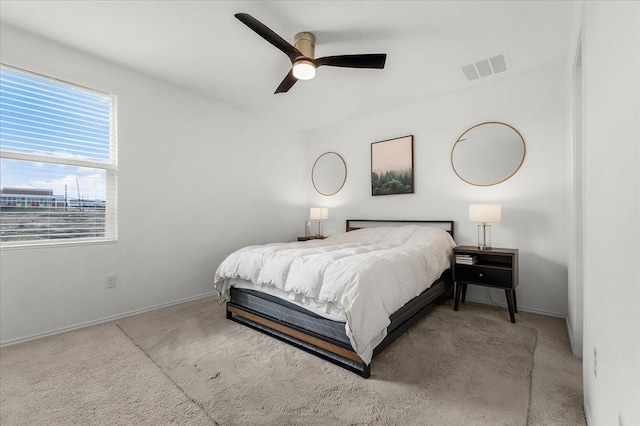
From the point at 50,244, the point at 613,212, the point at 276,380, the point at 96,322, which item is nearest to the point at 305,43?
the point at 613,212

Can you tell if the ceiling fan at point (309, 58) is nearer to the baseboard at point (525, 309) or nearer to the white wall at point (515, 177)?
the white wall at point (515, 177)

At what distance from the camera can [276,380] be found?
189cm

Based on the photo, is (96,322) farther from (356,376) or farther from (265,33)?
(265,33)

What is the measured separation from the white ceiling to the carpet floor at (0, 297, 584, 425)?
8.59 ft

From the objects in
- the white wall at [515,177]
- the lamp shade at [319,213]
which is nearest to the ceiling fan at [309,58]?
the white wall at [515,177]

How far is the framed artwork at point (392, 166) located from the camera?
4.06 m

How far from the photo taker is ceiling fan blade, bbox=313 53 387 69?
2.35 m

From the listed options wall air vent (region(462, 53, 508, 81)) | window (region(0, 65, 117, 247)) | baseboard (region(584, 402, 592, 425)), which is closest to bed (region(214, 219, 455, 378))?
baseboard (region(584, 402, 592, 425))

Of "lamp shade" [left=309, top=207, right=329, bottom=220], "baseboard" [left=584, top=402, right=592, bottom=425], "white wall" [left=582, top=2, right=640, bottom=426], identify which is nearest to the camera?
"white wall" [left=582, top=2, right=640, bottom=426]

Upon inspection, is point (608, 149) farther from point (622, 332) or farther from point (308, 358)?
point (308, 358)

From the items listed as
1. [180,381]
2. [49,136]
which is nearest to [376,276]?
[180,381]

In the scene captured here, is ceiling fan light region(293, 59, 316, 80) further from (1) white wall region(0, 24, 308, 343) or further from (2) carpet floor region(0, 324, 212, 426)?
(2) carpet floor region(0, 324, 212, 426)

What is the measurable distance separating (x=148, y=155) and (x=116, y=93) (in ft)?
2.21

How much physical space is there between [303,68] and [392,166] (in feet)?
7.29
